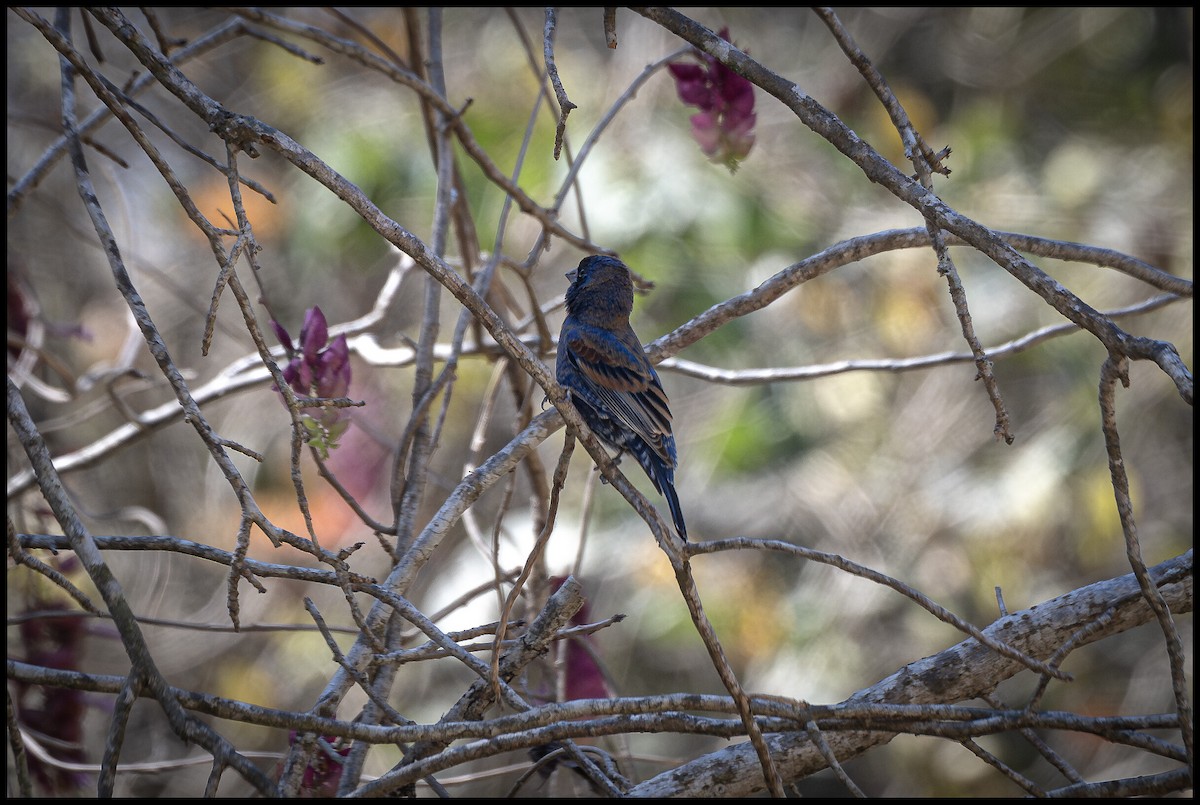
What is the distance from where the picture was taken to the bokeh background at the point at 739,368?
19.7 ft

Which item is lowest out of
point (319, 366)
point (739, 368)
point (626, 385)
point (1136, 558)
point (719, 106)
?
point (1136, 558)

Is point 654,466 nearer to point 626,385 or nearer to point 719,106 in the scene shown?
point 626,385

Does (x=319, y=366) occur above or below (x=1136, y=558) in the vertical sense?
above

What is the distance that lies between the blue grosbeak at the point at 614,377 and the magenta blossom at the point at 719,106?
1.72ft

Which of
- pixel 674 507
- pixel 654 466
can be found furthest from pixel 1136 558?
pixel 654 466

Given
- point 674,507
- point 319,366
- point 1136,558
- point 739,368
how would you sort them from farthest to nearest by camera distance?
point 739,368, point 674,507, point 319,366, point 1136,558

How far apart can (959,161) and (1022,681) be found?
3341 millimetres

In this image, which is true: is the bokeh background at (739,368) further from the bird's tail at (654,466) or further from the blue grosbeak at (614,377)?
the bird's tail at (654,466)

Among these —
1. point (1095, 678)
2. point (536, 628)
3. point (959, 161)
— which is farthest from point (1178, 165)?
point (536, 628)

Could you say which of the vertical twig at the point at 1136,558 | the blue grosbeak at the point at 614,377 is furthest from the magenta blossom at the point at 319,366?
the vertical twig at the point at 1136,558

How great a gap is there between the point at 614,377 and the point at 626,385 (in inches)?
2.0

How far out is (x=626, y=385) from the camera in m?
3.12

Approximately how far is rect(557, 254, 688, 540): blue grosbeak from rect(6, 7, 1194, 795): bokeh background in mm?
2686

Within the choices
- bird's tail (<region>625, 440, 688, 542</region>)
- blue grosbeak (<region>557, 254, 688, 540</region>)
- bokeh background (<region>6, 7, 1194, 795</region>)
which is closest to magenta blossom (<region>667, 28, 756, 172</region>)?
blue grosbeak (<region>557, 254, 688, 540</region>)
